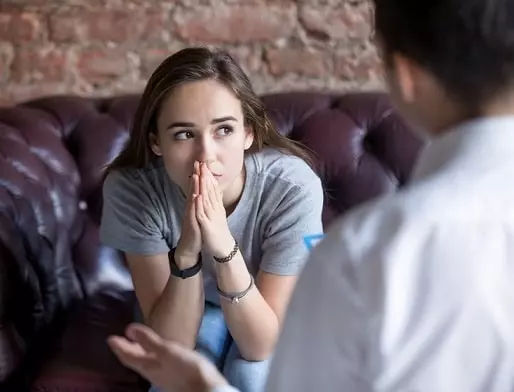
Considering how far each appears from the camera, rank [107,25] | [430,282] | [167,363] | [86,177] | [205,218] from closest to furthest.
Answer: [430,282] → [167,363] → [205,218] → [86,177] → [107,25]

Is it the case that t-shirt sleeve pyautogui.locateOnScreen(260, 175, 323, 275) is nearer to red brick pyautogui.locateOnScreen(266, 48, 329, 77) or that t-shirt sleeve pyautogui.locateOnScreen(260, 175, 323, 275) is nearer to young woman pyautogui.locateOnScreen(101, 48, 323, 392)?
young woman pyautogui.locateOnScreen(101, 48, 323, 392)

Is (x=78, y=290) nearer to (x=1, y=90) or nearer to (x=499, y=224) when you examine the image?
(x=1, y=90)

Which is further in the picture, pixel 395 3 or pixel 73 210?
pixel 73 210

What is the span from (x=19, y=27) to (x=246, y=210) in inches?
41.4

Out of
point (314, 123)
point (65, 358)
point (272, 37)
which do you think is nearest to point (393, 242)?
point (65, 358)


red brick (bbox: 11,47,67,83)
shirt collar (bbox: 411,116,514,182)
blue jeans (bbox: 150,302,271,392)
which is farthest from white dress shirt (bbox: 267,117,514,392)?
red brick (bbox: 11,47,67,83)

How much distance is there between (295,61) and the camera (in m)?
2.31

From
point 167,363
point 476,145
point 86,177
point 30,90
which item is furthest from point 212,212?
point 30,90

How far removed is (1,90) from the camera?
7.61ft

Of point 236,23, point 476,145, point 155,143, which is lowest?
point 155,143

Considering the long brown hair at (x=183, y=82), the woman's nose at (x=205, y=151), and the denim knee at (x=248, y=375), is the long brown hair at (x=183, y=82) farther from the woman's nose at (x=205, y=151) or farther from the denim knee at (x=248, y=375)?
the denim knee at (x=248, y=375)

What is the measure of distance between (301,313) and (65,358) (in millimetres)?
979

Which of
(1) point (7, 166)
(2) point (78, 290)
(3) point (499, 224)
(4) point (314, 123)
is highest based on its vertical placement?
(3) point (499, 224)

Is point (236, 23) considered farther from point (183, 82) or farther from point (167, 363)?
point (167, 363)
